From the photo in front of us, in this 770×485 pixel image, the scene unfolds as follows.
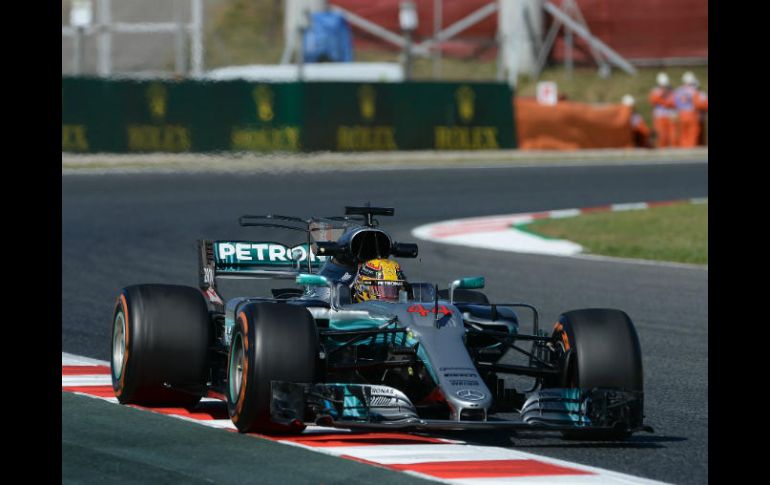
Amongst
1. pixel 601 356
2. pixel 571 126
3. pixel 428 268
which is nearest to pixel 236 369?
pixel 601 356

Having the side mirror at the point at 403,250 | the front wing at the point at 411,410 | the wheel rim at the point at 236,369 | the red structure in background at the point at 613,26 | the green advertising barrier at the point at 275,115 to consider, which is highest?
the red structure in background at the point at 613,26

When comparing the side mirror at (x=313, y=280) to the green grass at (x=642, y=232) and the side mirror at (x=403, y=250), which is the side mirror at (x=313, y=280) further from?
the green grass at (x=642, y=232)

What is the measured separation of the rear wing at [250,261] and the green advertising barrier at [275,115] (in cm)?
1855

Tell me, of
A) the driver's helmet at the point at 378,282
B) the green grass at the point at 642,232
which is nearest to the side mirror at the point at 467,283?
the driver's helmet at the point at 378,282

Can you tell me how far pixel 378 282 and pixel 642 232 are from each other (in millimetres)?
11360

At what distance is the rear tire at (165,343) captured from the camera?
27.7 ft

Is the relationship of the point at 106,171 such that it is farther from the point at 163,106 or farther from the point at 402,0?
the point at 402,0

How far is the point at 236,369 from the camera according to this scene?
796cm

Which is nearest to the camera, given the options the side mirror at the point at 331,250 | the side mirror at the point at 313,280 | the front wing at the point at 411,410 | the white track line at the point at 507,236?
the front wing at the point at 411,410

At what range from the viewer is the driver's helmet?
28.0 feet

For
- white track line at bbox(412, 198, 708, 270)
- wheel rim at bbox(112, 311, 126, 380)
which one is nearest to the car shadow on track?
wheel rim at bbox(112, 311, 126, 380)

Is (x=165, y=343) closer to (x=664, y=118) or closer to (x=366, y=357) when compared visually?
(x=366, y=357)

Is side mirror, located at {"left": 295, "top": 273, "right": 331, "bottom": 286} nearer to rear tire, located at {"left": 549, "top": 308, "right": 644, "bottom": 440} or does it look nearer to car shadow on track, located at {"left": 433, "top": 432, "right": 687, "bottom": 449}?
car shadow on track, located at {"left": 433, "top": 432, "right": 687, "bottom": 449}
